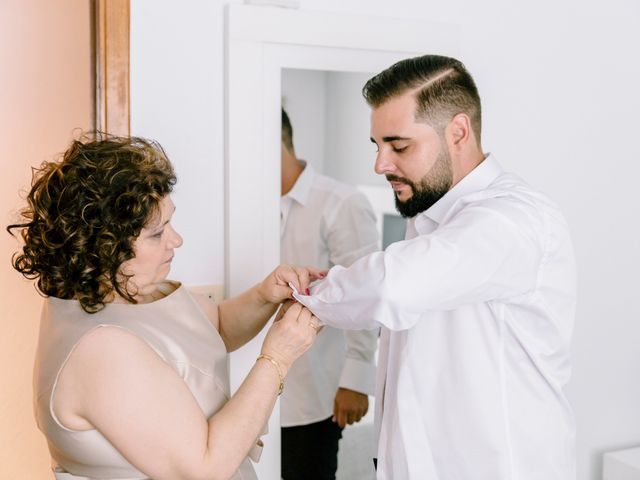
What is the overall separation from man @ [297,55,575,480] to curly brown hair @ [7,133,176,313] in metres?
0.36

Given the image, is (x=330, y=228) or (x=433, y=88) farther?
(x=330, y=228)

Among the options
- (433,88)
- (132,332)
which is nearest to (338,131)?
(433,88)

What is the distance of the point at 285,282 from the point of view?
1522 mm

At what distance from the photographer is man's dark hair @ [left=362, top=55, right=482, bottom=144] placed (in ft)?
4.70

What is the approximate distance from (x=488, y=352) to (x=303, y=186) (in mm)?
709

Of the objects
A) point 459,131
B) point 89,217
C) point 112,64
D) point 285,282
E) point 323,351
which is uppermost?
point 112,64

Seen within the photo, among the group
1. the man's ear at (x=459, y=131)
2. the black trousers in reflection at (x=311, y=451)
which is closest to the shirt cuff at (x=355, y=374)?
the black trousers in reflection at (x=311, y=451)

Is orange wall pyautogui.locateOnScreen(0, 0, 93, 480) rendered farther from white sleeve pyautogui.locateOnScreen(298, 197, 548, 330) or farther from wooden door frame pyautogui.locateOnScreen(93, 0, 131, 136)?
white sleeve pyautogui.locateOnScreen(298, 197, 548, 330)

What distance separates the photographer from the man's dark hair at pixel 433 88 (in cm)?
143

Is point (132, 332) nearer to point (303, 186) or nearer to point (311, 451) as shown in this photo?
point (303, 186)

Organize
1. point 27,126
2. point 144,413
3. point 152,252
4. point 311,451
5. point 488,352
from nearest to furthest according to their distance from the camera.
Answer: point 144,413
point 152,252
point 488,352
point 27,126
point 311,451

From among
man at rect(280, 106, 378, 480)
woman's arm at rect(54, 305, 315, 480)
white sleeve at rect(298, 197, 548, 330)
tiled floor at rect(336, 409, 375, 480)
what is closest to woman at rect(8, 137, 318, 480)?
woman's arm at rect(54, 305, 315, 480)

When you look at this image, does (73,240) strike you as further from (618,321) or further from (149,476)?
(618,321)

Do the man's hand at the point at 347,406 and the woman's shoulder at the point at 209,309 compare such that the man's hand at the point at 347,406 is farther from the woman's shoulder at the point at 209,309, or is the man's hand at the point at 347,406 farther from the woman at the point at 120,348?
the woman at the point at 120,348
